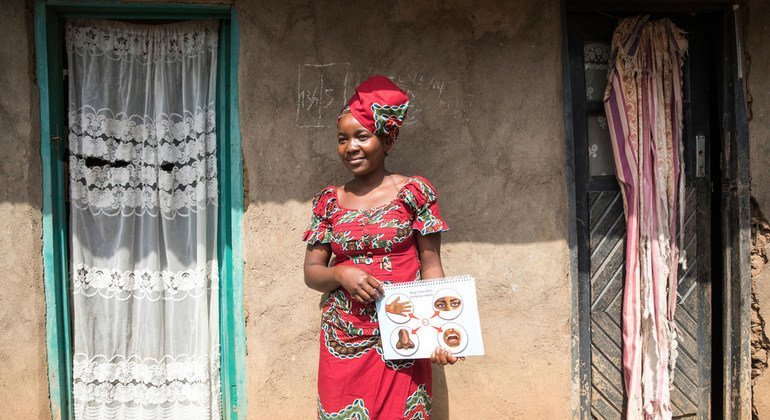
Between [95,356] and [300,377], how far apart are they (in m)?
1.10

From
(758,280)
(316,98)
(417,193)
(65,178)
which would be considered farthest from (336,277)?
(758,280)

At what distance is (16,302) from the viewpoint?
10.5 feet

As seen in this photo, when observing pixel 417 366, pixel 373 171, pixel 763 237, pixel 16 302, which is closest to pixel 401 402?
pixel 417 366

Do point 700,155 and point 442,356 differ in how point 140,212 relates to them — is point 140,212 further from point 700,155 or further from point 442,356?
point 700,155

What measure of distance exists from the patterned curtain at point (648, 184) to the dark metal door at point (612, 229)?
0.09m

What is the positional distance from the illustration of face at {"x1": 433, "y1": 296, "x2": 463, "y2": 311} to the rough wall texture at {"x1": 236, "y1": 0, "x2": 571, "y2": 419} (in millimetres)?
1022

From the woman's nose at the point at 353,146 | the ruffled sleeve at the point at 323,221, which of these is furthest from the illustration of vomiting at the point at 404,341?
the woman's nose at the point at 353,146

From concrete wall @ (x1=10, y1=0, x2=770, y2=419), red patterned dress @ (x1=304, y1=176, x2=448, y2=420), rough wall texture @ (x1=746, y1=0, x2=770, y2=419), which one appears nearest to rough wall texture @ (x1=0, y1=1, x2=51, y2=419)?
concrete wall @ (x1=10, y1=0, x2=770, y2=419)

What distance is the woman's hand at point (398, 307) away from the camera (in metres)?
2.39

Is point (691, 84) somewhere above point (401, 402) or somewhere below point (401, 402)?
above

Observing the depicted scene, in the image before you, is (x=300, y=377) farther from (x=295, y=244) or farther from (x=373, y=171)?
(x=373, y=171)

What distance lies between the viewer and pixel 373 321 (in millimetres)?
2490

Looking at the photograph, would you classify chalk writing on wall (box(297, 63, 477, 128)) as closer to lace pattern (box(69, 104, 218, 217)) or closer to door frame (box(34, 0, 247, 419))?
door frame (box(34, 0, 247, 419))

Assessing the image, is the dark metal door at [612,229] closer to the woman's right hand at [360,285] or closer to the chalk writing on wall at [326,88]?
the chalk writing on wall at [326,88]
